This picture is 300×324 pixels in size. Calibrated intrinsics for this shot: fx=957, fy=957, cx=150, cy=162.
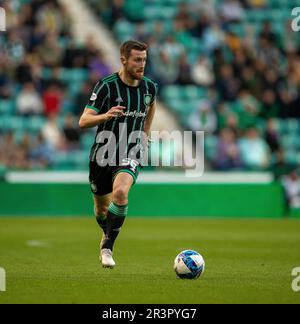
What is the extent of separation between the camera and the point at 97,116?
9.64 meters

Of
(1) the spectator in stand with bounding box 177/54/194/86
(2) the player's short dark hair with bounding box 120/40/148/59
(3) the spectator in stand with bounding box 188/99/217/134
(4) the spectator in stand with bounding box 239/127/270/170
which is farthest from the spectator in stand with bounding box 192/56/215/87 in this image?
(2) the player's short dark hair with bounding box 120/40/148/59

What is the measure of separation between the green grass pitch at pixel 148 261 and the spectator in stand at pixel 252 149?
8.76ft

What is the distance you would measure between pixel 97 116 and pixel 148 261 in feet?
7.26

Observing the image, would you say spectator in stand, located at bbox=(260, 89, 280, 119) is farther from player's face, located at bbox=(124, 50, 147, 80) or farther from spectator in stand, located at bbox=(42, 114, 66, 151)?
player's face, located at bbox=(124, 50, 147, 80)

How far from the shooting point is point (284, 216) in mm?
20453

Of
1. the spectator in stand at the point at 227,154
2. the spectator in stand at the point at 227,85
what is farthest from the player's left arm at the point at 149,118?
the spectator in stand at the point at 227,85

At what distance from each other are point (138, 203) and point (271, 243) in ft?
20.4

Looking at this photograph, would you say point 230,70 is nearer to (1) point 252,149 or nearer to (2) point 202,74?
(2) point 202,74

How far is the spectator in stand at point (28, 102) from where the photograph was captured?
21.3m

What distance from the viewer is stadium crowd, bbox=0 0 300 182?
20.9 m

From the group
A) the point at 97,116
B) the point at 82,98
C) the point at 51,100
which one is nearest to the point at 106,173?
the point at 97,116
